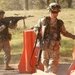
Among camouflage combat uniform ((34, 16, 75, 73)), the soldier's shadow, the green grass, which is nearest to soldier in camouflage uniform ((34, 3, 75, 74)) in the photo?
camouflage combat uniform ((34, 16, 75, 73))

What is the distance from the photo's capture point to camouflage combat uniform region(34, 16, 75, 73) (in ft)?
20.0

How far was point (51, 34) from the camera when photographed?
613cm

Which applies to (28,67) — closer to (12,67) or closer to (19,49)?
(12,67)

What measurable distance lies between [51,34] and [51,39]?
3.6 inches

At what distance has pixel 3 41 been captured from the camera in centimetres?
843

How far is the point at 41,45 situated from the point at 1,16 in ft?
7.85

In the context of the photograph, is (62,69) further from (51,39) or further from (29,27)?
(29,27)

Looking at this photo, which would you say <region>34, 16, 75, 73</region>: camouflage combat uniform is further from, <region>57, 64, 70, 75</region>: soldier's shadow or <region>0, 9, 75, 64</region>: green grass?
<region>0, 9, 75, 64</region>: green grass

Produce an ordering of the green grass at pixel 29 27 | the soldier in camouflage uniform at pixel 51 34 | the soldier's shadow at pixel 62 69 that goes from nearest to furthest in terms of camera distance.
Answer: the soldier in camouflage uniform at pixel 51 34 < the soldier's shadow at pixel 62 69 < the green grass at pixel 29 27

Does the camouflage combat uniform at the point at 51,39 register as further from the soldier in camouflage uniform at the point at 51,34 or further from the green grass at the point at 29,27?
the green grass at the point at 29,27

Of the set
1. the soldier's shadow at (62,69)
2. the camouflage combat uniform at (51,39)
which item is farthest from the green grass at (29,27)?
the camouflage combat uniform at (51,39)

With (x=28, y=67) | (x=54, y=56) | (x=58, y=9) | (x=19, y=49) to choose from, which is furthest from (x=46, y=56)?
(x=19, y=49)

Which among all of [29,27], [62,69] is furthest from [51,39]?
[29,27]

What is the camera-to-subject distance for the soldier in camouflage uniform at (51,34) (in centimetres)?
604
